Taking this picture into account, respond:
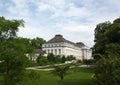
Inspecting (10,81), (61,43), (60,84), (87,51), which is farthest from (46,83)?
(87,51)

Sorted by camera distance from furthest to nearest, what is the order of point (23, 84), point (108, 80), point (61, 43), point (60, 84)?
point (61, 43) → point (60, 84) → point (23, 84) → point (108, 80)

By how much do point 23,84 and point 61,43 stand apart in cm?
11633

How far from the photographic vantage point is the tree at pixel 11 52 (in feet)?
70.3

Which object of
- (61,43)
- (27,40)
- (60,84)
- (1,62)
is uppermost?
(61,43)

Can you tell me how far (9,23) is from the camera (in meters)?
22.4

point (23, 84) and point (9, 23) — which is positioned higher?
point (9, 23)

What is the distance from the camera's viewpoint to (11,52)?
21141mm

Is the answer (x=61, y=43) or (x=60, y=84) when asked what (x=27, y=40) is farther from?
(x=61, y=43)

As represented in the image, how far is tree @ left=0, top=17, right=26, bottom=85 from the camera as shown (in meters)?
21.4

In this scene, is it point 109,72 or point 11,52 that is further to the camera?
point 11,52

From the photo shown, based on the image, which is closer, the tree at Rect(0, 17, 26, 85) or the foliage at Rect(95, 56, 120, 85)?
the foliage at Rect(95, 56, 120, 85)

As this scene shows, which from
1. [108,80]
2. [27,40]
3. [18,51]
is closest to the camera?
[108,80]

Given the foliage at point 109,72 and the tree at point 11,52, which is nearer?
the foliage at point 109,72

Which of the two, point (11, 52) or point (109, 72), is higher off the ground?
point (11, 52)
